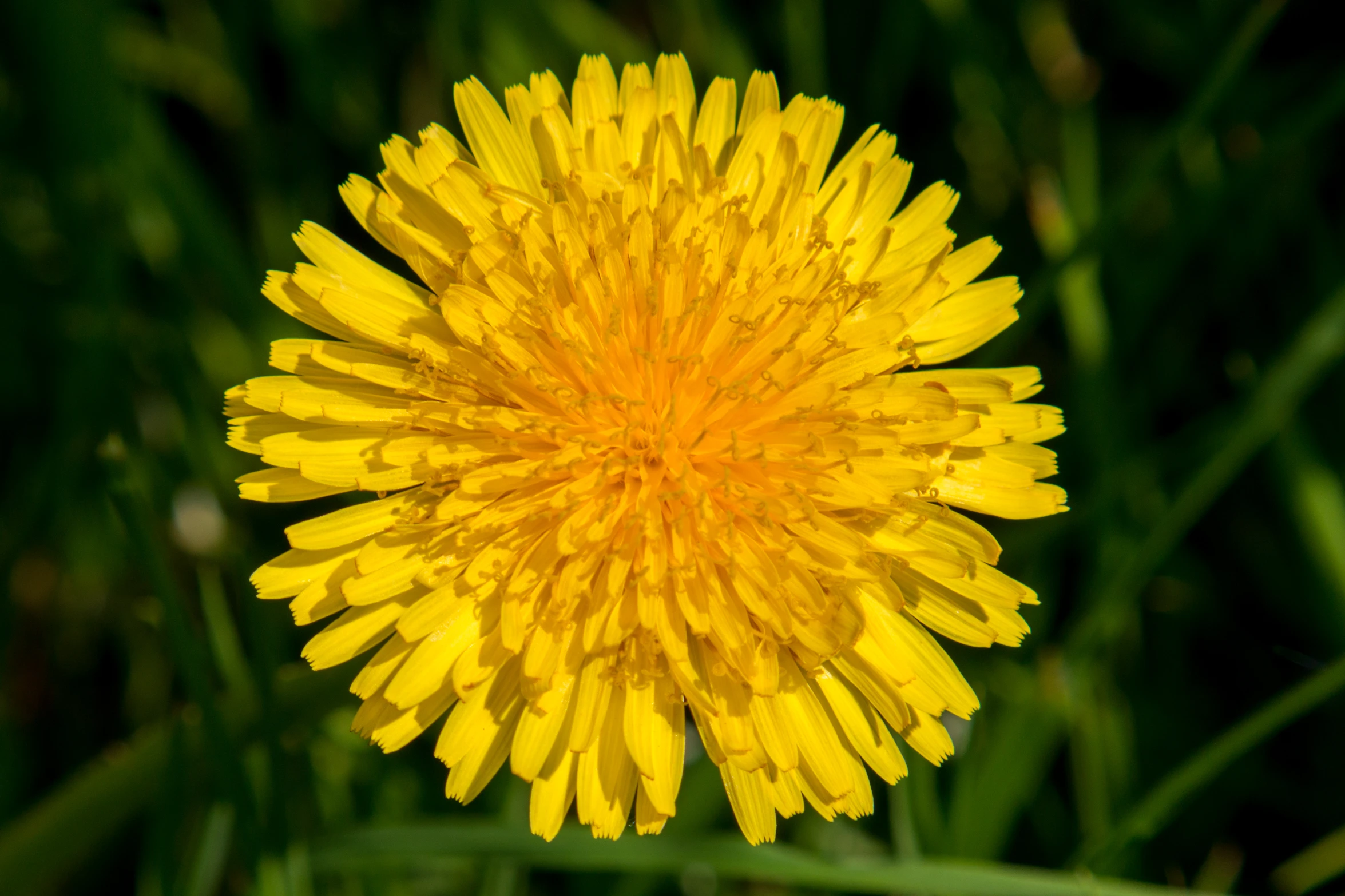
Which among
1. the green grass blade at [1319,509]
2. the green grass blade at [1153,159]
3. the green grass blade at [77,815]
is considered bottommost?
the green grass blade at [77,815]

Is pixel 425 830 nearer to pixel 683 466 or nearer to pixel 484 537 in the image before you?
pixel 484 537

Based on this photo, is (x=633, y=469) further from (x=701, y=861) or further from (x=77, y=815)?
(x=77, y=815)

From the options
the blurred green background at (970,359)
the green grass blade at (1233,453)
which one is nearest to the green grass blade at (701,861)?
the blurred green background at (970,359)

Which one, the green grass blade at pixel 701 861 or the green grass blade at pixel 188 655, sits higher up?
the green grass blade at pixel 188 655

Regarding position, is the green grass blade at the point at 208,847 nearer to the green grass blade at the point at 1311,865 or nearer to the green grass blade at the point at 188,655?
the green grass blade at the point at 188,655

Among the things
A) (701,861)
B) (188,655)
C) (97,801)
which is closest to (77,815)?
(97,801)

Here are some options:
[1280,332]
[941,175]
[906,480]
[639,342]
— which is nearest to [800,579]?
[906,480]
